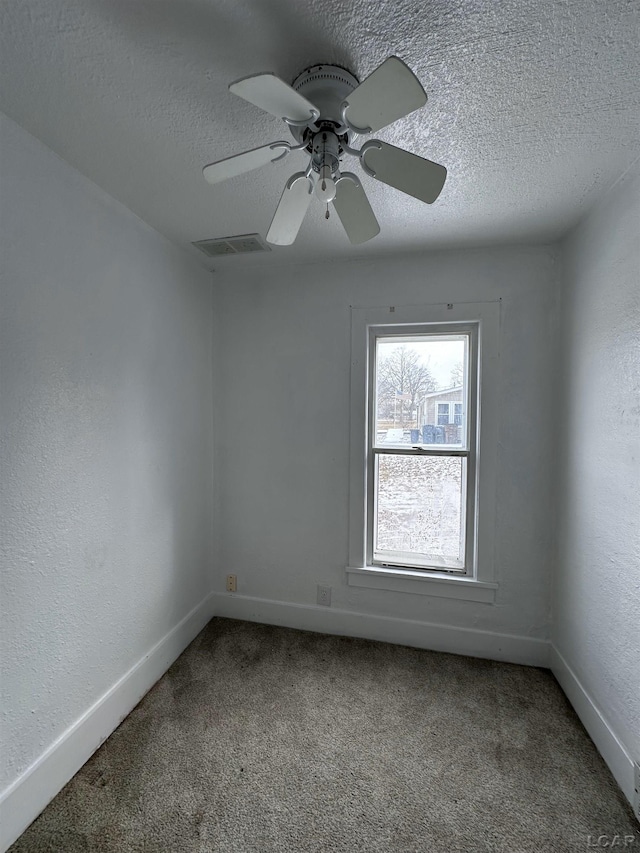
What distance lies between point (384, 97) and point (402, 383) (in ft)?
5.32

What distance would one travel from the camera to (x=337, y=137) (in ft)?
3.33

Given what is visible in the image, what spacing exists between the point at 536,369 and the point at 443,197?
1.07m

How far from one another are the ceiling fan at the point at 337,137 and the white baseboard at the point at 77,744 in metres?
2.04

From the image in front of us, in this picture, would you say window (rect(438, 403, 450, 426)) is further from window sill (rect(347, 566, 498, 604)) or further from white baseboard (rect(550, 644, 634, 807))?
white baseboard (rect(550, 644, 634, 807))

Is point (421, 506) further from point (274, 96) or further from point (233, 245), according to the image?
point (274, 96)

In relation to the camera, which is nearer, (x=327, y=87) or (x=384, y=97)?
(x=384, y=97)

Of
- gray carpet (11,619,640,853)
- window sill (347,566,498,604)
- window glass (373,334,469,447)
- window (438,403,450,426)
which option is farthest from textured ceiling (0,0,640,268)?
gray carpet (11,619,640,853)

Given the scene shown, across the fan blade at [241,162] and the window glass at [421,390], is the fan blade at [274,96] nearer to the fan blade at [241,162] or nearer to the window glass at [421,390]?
the fan blade at [241,162]

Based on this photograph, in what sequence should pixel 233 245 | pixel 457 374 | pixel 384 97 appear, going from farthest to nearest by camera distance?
1. pixel 457 374
2. pixel 233 245
3. pixel 384 97

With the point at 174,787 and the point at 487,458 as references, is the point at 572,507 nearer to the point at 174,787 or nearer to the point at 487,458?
the point at 487,458

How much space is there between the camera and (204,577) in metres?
2.51

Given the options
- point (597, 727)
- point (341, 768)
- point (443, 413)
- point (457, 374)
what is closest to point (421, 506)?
point (443, 413)

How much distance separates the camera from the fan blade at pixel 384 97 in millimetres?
759

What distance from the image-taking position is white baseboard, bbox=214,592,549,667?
7.04ft
